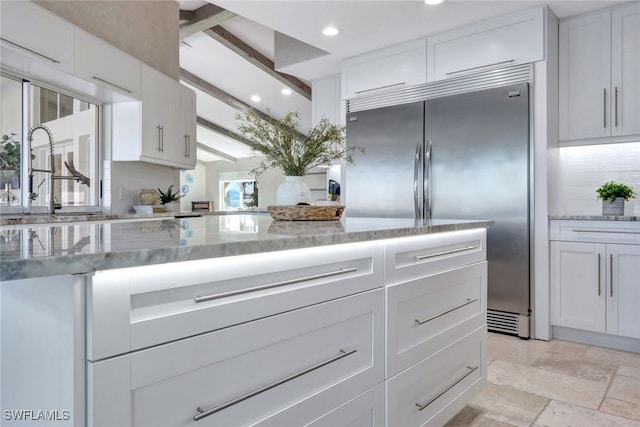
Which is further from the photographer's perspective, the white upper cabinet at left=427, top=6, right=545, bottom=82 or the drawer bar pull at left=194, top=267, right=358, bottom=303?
the white upper cabinet at left=427, top=6, right=545, bottom=82

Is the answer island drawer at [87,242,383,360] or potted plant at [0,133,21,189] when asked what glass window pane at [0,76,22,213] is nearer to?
potted plant at [0,133,21,189]

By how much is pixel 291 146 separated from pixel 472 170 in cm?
199

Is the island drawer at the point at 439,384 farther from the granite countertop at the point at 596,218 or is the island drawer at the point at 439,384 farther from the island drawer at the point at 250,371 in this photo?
the granite countertop at the point at 596,218

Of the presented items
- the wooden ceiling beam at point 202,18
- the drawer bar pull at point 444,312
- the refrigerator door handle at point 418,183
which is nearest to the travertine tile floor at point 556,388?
the drawer bar pull at point 444,312

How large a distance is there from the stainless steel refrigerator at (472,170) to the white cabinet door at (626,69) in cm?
64

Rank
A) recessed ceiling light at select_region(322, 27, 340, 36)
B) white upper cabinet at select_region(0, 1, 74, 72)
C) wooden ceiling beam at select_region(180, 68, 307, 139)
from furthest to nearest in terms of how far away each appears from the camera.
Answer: wooden ceiling beam at select_region(180, 68, 307, 139) < recessed ceiling light at select_region(322, 27, 340, 36) < white upper cabinet at select_region(0, 1, 74, 72)

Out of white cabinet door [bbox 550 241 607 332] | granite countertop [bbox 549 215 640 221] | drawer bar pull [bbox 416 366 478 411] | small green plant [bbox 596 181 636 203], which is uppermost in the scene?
small green plant [bbox 596 181 636 203]

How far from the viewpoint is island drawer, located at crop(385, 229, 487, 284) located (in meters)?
1.40

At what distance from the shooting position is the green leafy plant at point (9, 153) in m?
2.81

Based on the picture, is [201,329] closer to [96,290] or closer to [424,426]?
[96,290]

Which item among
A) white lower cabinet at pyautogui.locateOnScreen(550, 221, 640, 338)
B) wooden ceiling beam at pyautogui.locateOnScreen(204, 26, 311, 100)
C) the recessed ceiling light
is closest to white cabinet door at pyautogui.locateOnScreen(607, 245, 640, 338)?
white lower cabinet at pyautogui.locateOnScreen(550, 221, 640, 338)

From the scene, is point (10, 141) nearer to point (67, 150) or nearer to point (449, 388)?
point (67, 150)

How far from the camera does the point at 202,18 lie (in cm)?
513

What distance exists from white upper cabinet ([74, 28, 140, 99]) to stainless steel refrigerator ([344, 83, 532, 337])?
2072 mm
